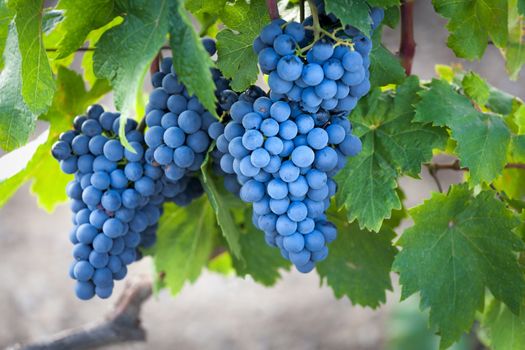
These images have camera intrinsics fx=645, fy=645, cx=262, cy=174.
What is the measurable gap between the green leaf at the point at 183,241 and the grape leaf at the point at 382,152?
0.32 metres

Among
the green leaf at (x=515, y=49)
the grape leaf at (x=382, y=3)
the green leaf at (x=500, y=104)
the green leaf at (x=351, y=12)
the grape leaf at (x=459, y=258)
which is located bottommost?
the grape leaf at (x=459, y=258)

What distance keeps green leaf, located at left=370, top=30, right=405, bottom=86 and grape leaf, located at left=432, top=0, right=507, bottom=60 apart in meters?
0.08

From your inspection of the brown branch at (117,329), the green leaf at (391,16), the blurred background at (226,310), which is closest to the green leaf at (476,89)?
the green leaf at (391,16)

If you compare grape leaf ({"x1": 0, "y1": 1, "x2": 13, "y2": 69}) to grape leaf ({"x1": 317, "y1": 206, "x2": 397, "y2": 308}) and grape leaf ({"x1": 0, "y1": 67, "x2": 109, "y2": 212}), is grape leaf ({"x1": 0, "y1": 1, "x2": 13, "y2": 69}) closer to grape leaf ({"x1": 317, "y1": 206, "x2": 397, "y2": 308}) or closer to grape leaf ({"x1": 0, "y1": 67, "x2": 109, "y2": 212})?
grape leaf ({"x1": 0, "y1": 67, "x2": 109, "y2": 212})

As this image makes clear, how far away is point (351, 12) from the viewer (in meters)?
0.61

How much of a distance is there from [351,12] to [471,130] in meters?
0.24

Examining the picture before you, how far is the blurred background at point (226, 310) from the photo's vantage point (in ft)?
9.09

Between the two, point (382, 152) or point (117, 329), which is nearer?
point (382, 152)

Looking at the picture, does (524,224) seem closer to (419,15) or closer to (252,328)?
(252,328)

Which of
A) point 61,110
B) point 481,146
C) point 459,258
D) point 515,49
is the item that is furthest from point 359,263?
point 61,110

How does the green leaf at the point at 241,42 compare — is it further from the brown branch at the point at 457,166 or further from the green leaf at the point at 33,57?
the brown branch at the point at 457,166

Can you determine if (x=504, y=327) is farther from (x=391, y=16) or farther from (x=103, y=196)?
(x=103, y=196)

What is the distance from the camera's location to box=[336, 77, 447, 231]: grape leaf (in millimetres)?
729

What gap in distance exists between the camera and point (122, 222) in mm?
792
